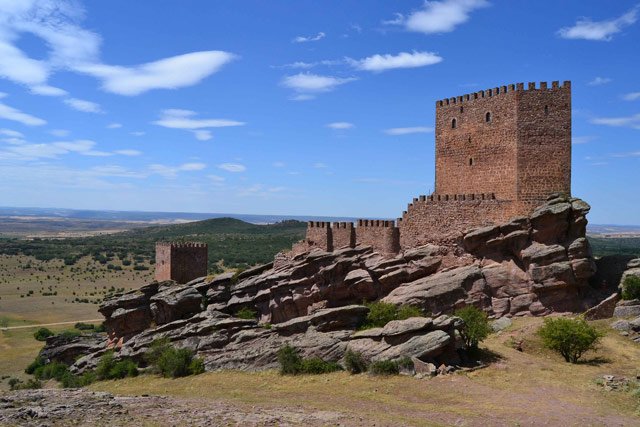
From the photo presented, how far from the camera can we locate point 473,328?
23891 mm

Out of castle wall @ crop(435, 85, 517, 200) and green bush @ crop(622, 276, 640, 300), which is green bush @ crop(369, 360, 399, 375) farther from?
green bush @ crop(622, 276, 640, 300)

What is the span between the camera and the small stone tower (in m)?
40.8

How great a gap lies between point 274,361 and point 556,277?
15.6 m

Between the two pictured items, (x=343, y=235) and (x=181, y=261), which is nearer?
(x=343, y=235)

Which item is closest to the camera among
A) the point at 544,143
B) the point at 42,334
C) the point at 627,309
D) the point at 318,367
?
the point at 318,367

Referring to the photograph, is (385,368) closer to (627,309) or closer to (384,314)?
(384,314)

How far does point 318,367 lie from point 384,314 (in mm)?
4655

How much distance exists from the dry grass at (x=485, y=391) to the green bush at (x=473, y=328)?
778mm

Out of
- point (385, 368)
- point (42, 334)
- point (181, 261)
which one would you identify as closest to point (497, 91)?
point (385, 368)

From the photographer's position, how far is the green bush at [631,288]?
26.7 metres

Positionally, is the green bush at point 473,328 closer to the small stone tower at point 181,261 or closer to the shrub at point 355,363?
the shrub at point 355,363

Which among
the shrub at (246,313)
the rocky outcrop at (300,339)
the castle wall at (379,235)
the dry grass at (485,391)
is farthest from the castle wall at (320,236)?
the dry grass at (485,391)

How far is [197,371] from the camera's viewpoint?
93.3 ft

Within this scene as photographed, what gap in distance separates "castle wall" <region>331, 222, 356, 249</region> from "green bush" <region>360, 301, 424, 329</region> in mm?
6889
